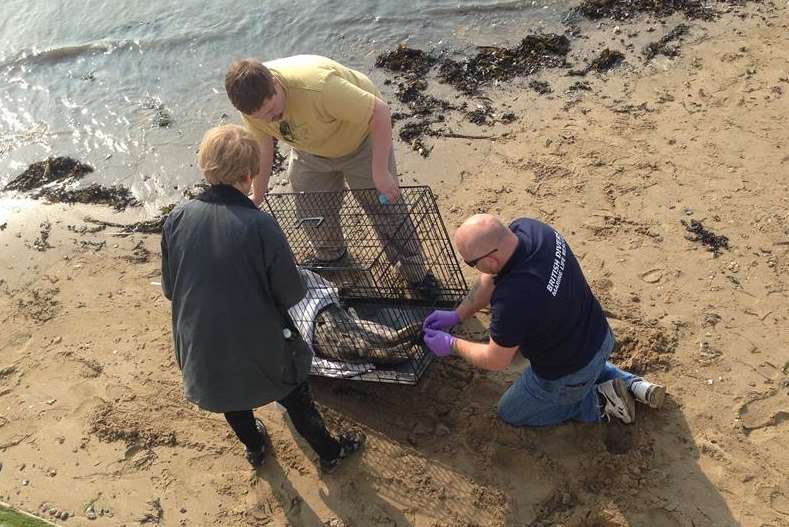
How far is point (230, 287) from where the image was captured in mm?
2846

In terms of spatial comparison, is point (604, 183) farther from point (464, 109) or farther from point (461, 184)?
point (464, 109)

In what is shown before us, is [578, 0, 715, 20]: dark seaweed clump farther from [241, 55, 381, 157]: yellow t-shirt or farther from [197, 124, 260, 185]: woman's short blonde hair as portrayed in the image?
[197, 124, 260, 185]: woman's short blonde hair

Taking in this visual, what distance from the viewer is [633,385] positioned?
11.6ft

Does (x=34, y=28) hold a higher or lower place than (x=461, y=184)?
higher

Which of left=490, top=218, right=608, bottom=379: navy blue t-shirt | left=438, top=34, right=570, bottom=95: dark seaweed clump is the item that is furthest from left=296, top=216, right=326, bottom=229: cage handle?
left=438, top=34, right=570, bottom=95: dark seaweed clump

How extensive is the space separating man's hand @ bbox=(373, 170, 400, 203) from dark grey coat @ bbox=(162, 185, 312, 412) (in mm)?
1043

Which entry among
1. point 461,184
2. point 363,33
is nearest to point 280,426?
point 461,184

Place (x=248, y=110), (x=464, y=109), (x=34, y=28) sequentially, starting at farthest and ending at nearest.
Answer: (x=34, y=28), (x=464, y=109), (x=248, y=110)

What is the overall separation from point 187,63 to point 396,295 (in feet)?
18.9

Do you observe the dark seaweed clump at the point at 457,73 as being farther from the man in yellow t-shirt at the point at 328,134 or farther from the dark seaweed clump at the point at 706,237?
the dark seaweed clump at the point at 706,237

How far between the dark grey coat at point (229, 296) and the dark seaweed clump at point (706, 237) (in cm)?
304

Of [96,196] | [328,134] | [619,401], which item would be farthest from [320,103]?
[96,196]

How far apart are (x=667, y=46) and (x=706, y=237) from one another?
305cm

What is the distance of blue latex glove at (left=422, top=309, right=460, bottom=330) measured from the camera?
3.68 metres
